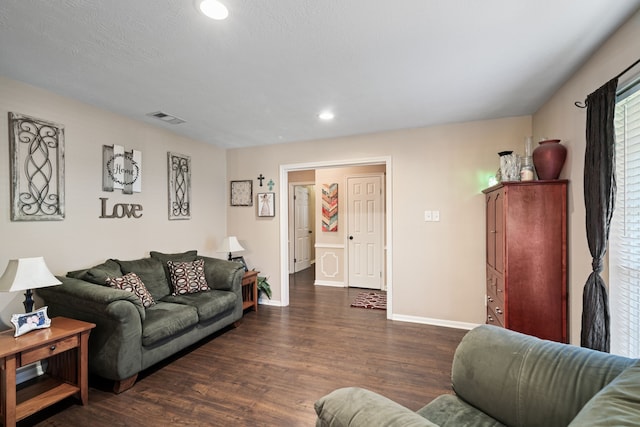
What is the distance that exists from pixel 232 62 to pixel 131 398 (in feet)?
8.34

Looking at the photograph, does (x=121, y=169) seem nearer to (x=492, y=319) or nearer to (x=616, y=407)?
(x=616, y=407)

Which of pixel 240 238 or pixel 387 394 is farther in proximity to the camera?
pixel 240 238

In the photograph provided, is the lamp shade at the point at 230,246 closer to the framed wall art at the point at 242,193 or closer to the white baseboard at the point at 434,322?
the framed wall art at the point at 242,193

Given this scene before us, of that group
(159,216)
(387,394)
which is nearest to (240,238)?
(159,216)

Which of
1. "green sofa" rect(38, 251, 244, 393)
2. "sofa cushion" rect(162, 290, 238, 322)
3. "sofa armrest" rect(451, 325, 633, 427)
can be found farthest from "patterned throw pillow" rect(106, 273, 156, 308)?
"sofa armrest" rect(451, 325, 633, 427)

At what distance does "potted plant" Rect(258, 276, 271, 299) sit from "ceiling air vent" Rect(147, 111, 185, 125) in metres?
2.39

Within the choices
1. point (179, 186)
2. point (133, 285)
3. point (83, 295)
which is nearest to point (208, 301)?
point (133, 285)

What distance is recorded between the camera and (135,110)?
3.00m

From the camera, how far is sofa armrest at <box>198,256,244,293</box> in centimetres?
341

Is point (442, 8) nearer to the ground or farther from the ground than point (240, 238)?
farther from the ground

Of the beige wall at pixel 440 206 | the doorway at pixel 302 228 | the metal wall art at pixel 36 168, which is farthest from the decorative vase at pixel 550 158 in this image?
the doorway at pixel 302 228

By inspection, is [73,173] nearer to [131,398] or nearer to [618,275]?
[131,398]

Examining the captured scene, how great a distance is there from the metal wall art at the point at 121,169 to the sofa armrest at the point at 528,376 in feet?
11.2

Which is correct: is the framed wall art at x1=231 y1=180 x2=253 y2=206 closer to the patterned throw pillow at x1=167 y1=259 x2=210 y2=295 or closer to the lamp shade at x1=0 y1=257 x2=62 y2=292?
the patterned throw pillow at x1=167 y1=259 x2=210 y2=295
